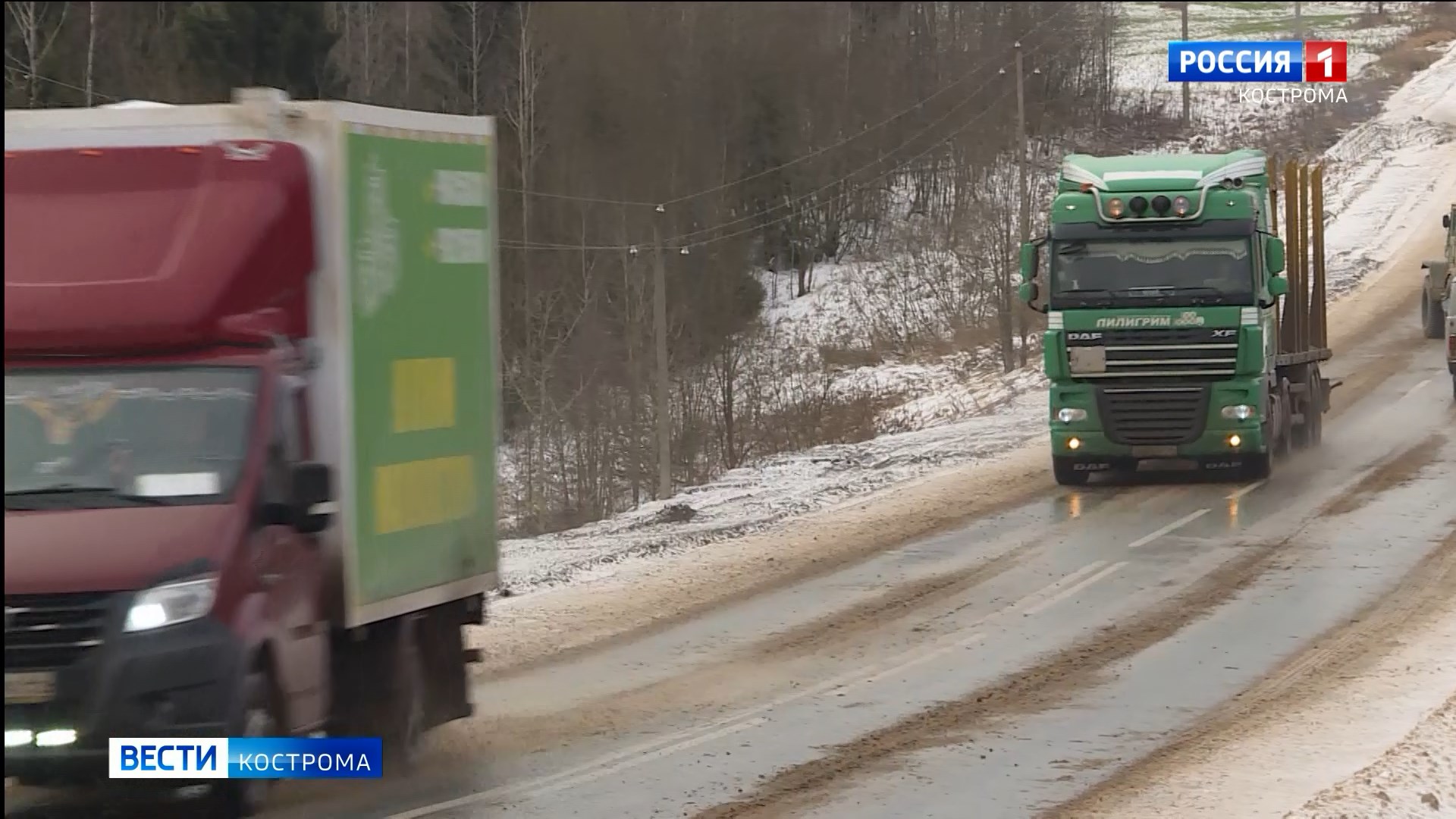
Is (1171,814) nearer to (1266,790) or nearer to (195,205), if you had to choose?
(1266,790)

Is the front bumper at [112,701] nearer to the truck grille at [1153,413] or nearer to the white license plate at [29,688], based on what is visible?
the white license plate at [29,688]

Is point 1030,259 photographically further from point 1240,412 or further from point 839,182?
point 839,182

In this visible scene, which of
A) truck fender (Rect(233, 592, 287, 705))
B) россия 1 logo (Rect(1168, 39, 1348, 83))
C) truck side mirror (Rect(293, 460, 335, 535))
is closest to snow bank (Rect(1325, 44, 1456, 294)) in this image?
Result: россия 1 logo (Rect(1168, 39, 1348, 83))

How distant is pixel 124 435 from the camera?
851 cm

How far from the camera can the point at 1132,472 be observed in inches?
902

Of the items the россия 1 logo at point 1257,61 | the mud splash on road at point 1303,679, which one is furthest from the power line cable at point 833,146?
the mud splash on road at point 1303,679

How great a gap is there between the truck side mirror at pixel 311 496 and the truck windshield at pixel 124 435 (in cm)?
28

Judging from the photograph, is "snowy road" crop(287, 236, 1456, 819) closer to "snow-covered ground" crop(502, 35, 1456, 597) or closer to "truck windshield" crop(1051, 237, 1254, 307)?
"truck windshield" crop(1051, 237, 1254, 307)

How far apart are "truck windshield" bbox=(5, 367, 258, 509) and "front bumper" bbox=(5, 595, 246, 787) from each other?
79 cm

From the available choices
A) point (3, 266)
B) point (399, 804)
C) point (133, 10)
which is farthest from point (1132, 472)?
point (133, 10)

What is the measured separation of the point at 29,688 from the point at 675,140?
4380 cm

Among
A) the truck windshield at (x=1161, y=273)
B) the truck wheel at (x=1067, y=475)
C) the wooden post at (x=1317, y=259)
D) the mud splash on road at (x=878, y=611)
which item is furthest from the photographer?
the wooden post at (x=1317, y=259)

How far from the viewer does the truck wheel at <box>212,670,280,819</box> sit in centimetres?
813

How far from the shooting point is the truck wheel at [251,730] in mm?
8133
